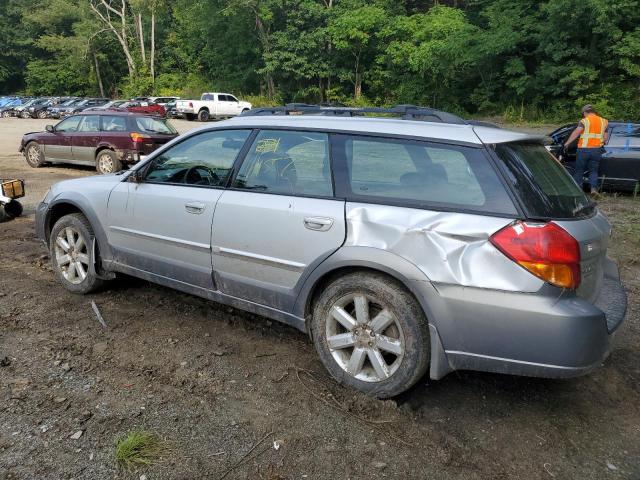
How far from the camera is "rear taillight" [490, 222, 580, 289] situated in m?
2.66

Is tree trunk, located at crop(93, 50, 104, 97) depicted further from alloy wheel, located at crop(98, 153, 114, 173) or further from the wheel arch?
the wheel arch

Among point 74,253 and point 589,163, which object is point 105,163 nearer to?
point 74,253

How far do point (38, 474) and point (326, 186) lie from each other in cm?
213

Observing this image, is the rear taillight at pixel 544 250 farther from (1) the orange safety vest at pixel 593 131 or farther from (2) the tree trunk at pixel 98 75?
(2) the tree trunk at pixel 98 75

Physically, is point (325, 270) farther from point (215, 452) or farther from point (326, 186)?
point (215, 452)

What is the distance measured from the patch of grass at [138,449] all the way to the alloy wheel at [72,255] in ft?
7.69

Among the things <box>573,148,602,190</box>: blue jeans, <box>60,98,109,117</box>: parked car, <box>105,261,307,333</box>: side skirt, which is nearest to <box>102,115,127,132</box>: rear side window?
<box>105,261,307,333</box>: side skirt

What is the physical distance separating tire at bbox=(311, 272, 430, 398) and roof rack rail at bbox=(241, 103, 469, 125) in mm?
1172

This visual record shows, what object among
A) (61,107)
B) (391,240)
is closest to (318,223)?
(391,240)

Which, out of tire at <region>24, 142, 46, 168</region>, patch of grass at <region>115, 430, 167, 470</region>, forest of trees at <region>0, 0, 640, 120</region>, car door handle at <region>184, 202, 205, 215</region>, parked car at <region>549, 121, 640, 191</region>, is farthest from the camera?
forest of trees at <region>0, 0, 640, 120</region>

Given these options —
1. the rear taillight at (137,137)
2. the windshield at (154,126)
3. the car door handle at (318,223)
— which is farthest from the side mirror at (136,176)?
the windshield at (154,126)

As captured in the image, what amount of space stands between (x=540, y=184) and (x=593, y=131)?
312 inches

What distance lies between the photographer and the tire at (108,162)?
1252cm

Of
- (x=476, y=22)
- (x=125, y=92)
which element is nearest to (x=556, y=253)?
(x=476, y=22)
